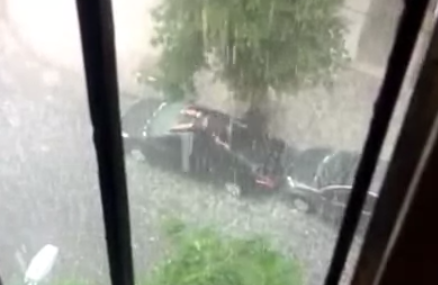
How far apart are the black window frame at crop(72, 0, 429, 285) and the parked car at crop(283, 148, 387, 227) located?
1 centimetres

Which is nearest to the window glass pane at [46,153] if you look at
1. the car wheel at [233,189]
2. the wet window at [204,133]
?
the wet window at [204,133]

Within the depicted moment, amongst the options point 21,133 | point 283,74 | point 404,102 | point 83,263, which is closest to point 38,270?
point 83,263

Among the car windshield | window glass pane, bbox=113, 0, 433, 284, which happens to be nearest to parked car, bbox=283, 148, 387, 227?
window glass pane, bbox=113, 0, 433, 284

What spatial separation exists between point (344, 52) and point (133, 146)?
222mm

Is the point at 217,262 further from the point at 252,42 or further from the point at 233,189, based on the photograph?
the point at 252,42

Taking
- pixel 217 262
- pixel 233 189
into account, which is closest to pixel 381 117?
pixel 233 189

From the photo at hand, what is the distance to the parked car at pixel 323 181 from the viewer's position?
70 centimetres

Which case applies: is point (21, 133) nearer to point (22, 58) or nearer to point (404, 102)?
point (22, 58)

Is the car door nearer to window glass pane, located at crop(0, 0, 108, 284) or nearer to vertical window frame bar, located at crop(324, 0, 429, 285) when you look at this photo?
window glass pane, located at crop(0, 0, 108, 284)

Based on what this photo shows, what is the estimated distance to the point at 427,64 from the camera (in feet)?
1.59

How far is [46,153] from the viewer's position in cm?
80

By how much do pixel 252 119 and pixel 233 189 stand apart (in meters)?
0.11

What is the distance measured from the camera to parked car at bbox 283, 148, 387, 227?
699 millimetres

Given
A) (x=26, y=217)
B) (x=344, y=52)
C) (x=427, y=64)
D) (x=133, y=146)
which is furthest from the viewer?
(x=26, y=217)
